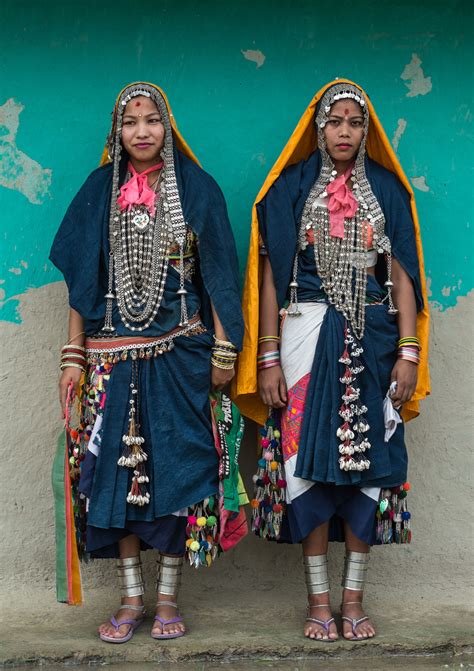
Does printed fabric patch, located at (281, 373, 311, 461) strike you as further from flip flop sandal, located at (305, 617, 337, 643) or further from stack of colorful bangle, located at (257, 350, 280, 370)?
flip flop sandal, located at (305, 617, 337, 643)

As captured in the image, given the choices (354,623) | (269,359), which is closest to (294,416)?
(269,359)

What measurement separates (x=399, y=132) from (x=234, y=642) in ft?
7.83

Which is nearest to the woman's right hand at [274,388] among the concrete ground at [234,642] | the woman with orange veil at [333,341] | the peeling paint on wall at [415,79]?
the woman with orange veil at [333,341]

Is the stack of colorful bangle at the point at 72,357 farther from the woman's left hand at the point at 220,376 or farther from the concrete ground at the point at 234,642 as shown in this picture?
the concrete ground at the point at 234,642

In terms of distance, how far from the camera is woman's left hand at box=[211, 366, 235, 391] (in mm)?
4336

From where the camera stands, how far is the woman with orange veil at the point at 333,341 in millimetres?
4324

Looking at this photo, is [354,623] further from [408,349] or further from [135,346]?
[135,346]

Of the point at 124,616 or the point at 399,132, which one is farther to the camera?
the point at 399,132

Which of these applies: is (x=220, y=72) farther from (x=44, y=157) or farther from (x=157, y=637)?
(x=157, y=637)

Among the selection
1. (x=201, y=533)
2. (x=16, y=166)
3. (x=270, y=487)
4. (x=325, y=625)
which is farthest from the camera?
(x=16, y=166)

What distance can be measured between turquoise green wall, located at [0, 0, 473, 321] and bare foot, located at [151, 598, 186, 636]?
143 cm

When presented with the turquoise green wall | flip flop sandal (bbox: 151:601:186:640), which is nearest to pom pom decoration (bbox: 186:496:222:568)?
flip flop sandal (bbox: 151:601:186:640)

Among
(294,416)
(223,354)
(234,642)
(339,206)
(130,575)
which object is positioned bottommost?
(234,642)

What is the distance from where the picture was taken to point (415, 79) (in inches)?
197
